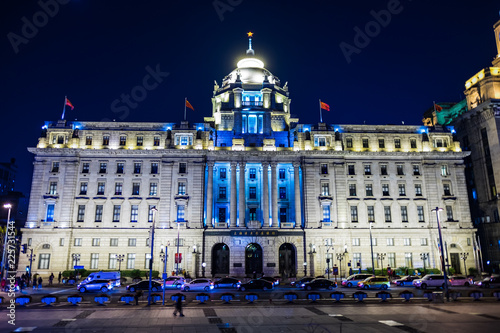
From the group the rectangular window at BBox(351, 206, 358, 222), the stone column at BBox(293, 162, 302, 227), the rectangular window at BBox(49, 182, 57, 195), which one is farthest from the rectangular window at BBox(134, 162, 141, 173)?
the rectangular window at BBox(351, 206, 358, 222)

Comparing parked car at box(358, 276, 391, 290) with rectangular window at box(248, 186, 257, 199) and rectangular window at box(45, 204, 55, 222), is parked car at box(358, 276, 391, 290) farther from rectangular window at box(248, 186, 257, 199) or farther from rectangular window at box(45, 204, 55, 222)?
rectangular window at box(45, 204, 55, 222)

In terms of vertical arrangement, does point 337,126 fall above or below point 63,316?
above

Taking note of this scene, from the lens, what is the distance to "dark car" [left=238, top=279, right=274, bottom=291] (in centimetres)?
4400

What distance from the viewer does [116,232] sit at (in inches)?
2450

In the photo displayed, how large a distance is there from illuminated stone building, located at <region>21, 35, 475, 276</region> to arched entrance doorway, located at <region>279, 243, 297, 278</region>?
0.17m

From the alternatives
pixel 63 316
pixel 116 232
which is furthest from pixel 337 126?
pixel 63 316

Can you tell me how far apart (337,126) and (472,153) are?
28641mm

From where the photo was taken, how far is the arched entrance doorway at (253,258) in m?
63.3

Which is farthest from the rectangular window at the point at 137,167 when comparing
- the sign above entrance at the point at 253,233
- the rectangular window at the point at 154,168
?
the sign above entrance at the point at 253,233

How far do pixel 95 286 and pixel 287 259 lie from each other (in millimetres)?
32228

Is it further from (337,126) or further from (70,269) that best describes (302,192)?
(70,269)

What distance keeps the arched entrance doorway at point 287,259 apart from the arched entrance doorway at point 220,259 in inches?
370

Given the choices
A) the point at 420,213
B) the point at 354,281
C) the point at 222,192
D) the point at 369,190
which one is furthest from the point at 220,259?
the point at 420,213

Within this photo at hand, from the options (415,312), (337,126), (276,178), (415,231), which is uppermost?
(337,126)
